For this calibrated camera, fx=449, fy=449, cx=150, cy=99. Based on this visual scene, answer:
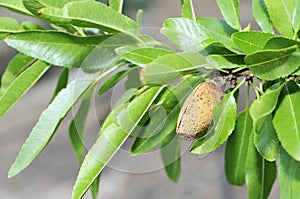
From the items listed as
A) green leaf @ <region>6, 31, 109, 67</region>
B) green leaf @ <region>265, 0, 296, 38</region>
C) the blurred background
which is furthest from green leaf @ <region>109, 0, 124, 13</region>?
the blurred background

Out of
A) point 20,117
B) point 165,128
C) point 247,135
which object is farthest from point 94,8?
point 20,117

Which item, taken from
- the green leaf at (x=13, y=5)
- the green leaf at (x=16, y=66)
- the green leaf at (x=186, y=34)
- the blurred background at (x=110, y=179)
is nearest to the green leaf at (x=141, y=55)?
the green leaf at (x=186, y=34)

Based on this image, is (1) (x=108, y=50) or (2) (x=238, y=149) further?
(2) (x=238, y=149)

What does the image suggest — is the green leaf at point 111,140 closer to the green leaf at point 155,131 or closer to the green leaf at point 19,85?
the green leaf at point 155,131

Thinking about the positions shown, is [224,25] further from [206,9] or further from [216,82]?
[206,9]

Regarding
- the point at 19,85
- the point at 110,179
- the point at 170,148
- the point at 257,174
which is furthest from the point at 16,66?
the point at 110,179

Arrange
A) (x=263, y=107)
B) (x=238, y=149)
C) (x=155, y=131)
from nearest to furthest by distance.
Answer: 1. (x=263, y=107)
2. (x=155, y=131)
3. (x=238, y=149)

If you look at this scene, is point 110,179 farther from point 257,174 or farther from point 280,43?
point 280,43
